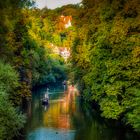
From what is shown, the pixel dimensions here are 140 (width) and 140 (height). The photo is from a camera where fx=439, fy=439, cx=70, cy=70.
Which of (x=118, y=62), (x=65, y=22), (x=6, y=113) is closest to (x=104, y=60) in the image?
(x=118, y=62)

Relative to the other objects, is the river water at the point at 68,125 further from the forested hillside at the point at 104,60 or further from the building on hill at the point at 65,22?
the building on hill at the point at 65,22

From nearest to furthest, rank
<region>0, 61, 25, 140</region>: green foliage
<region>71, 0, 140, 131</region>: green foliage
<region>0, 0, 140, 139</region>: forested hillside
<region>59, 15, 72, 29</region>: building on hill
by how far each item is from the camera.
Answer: <region>0, 61, 25, 140</region>: green foliage, <region>0, 0, 140, 139</region>: forested hillside, <region>71, 0, 140, 131</region>: green foliage, <region>59, 15, 72, 29</region>: building on hill

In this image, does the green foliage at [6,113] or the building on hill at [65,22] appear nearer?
the green foliage at [6,113]

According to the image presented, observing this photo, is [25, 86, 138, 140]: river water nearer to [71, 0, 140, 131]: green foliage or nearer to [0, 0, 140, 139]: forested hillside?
[0, 0, 140, 139]: forested hillside

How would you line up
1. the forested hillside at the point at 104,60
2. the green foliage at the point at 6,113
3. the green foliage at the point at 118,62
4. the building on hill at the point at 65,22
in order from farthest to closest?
the building on hill at the point at 65,22
the green foliage at the point at 118,62
the forested hillside at the point at 104,60
the green foliage at the point at 6,113

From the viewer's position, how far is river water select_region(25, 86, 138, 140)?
39625mm

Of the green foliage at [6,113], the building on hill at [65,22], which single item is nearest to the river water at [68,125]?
the green foliage at [6,113]

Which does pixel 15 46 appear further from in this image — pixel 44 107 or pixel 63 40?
pixel 63 40

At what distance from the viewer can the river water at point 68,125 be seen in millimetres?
39625

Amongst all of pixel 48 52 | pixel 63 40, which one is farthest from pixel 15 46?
pixel 63 40

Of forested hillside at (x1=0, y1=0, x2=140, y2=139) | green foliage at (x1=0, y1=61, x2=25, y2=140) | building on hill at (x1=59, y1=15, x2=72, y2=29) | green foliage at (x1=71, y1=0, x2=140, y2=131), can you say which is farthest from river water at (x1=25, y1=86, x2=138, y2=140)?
building on hill at (x1=59, y1=15, x2=72, y2=29)

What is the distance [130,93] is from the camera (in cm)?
4056

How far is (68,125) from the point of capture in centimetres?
4562

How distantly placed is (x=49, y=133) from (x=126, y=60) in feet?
32.6
